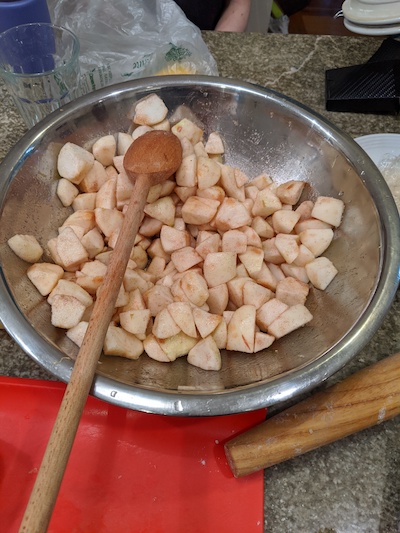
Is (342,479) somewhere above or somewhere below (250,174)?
below

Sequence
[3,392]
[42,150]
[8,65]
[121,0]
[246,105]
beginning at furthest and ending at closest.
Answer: [121,0] → [8,65] → [246,105] → [42,150] → [3,392]

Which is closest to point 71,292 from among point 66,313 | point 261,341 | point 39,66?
point 66,313

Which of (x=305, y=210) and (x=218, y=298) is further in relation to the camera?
(x=305, y=210)

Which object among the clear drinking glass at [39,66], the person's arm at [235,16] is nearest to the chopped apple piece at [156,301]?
the clear drinking glass at [39,66]

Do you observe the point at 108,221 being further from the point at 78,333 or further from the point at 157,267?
the point at 78,333

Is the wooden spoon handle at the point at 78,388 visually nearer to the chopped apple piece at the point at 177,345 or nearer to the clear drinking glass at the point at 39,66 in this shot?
the chopped apple piece at the point at 177,345

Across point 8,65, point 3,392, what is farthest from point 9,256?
point 8,65

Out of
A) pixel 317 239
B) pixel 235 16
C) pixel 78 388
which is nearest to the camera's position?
pixel 78 388

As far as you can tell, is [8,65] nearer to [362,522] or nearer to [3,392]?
[3,392]
